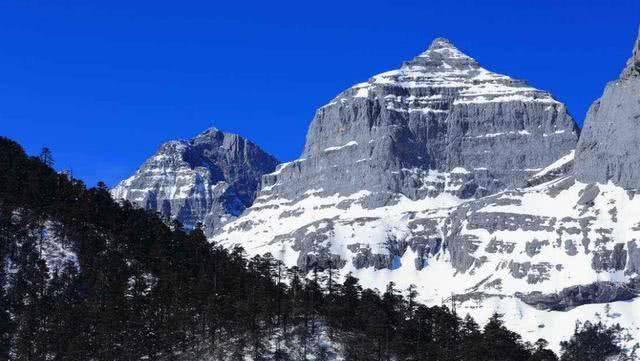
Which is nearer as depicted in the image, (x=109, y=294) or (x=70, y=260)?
(x=109, y=294)

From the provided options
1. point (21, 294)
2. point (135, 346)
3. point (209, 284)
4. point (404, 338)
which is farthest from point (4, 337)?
point (404, 338)

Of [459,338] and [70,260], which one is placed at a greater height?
[70,260]

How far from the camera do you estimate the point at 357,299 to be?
198 meters

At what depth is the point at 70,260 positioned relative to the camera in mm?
195000

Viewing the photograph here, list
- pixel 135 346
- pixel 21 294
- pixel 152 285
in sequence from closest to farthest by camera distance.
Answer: pixel 135 346
pixel 21 294
pixel 152 285

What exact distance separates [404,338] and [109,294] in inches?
1974

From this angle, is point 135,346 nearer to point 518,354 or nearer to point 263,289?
point 263,289

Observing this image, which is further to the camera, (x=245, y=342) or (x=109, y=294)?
(x=109, y=294)

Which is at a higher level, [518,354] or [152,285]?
[152,285]

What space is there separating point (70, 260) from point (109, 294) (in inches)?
667

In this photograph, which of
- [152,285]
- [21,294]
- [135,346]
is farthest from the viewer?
[152,285]

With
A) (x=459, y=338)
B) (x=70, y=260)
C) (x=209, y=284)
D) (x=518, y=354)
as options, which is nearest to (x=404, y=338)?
(x=459, y=338)

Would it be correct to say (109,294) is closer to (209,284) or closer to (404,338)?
(209,284)

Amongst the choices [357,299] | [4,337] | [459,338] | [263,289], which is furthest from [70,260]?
[459,338]
